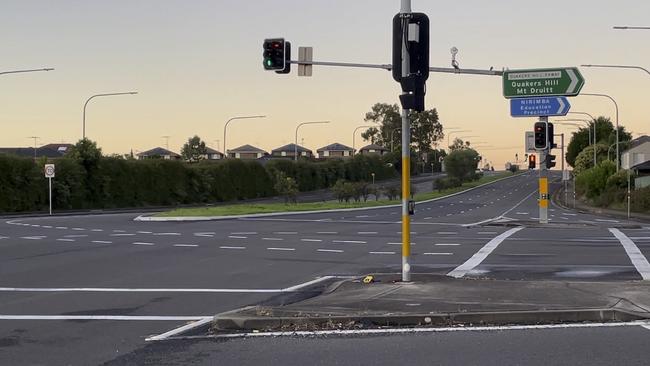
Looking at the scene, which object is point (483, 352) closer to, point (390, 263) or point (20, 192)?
point (390, 263)

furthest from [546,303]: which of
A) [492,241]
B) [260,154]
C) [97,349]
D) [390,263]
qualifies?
[260,154]

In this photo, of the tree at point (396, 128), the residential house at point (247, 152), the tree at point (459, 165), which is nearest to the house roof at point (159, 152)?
the residential house at point (247, 152)

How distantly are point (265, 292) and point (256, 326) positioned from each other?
3.60 meters

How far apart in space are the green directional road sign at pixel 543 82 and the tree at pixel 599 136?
Result: 75.5 m

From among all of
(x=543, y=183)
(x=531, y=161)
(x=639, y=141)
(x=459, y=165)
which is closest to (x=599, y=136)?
(x=639, y=141)

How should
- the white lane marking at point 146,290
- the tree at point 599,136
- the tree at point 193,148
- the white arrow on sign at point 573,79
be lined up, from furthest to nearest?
the tree at point 193,148 < the tree at point 599,136 < the white arrow on sign at point 573,79 < the white lane marking at point 146,290

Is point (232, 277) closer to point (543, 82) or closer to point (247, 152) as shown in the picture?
point (543, 82)

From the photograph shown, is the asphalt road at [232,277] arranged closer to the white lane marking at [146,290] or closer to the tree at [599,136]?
the white lane marking at [146,290]

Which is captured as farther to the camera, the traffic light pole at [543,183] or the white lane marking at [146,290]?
the traffic light pole at [543,183]

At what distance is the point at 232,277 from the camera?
15.3 metres

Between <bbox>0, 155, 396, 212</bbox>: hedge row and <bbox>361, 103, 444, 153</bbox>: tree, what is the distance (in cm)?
6999

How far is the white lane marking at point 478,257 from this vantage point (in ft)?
→ 50.9

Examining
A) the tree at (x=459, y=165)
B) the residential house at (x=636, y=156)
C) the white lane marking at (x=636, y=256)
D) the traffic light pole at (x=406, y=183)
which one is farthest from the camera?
the tree at (x=459, y=165)

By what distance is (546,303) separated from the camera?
34.4ft
